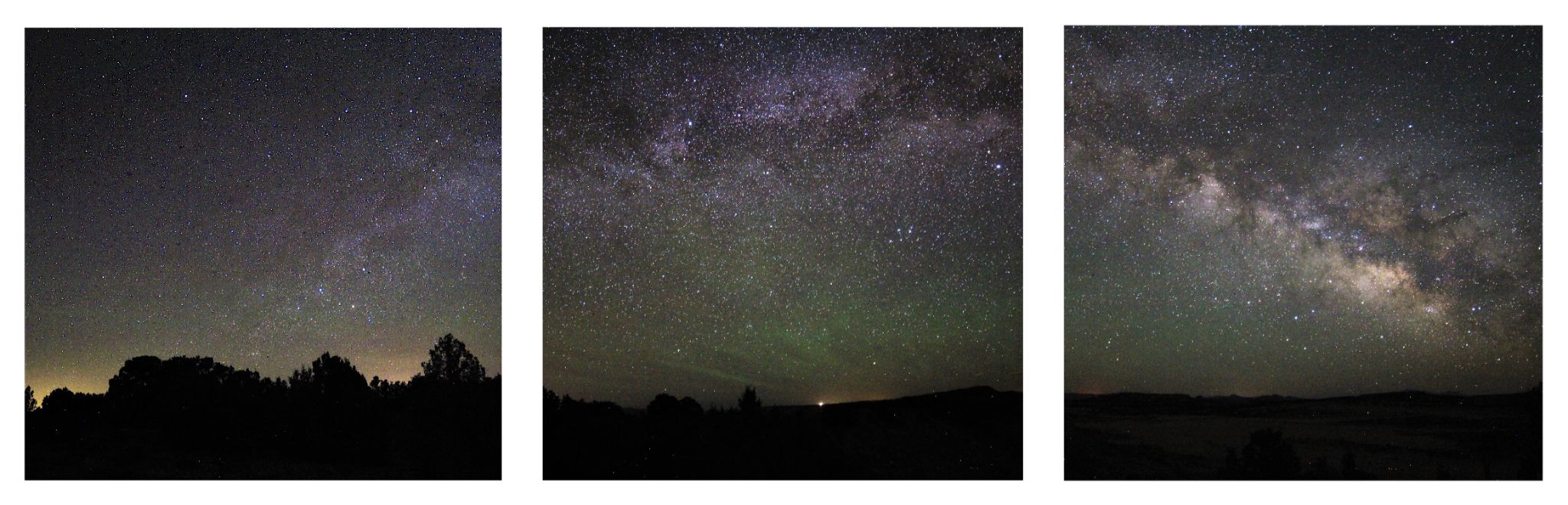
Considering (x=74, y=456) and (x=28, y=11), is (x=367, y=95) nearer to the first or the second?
(x=28, y=11)

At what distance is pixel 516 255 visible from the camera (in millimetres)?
2385

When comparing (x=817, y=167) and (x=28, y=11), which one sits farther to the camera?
(x=817, y=167)

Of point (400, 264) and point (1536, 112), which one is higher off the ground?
point (1536, 112)

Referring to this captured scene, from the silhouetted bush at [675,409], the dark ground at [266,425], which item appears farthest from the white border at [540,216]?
the silhouetted bush at [675,409]

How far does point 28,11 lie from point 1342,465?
363cm

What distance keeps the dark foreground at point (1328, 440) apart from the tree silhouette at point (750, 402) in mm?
855

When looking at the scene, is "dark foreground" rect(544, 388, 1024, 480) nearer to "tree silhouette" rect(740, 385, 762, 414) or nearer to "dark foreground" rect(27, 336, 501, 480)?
"tree silhouette" rect(740, 385, 762, 414)

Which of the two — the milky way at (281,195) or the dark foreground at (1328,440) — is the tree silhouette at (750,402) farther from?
the dark foreground at (1328,440)

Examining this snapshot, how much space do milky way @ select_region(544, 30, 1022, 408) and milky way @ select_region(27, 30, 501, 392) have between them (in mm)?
249

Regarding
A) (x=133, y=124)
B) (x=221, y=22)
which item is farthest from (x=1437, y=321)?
(x=133, y=124)

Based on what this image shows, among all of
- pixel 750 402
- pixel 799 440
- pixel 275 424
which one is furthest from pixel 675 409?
pixel 275 424

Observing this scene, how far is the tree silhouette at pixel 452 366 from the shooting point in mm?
2635

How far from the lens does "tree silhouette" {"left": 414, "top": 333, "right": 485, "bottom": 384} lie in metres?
2.63

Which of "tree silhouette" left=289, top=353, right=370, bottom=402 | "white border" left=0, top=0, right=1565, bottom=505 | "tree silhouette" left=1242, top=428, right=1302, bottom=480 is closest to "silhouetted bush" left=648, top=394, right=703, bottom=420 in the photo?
"white border" left=0, top=0, right=1565, bottom=505
